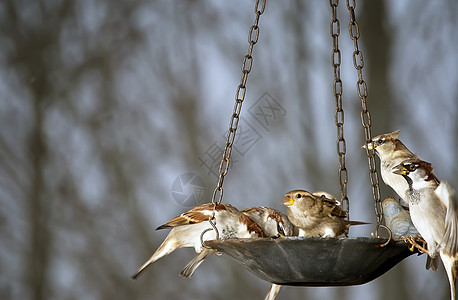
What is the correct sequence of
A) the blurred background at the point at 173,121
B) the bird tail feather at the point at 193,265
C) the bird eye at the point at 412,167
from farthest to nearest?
the blurred background at the point at 173,121 → the bird tail feather at the point at 193,265 → the bird eye at the point at 412,167

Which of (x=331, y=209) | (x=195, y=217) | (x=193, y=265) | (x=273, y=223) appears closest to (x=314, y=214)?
(x=331, y=209)

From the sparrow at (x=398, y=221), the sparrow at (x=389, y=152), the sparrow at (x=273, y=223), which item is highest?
the sparrow at (x=389, y=152)

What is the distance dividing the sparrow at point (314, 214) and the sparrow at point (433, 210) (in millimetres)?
260

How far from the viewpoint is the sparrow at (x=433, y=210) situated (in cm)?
176

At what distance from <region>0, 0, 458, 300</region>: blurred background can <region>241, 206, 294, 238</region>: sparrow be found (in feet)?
6.60

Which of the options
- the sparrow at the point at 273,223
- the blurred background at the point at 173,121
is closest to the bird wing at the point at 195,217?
the sparrow at the point at 273,223

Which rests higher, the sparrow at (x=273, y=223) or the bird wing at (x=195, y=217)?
the bird wing at (x=195, y=217)

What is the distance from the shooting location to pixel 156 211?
172 inches

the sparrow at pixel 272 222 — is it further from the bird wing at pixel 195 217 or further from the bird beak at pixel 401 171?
the bird beak at pixel 401 171

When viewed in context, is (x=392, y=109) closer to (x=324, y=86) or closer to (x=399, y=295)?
(x=324, y=86)

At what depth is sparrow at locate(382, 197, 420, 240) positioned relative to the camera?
81.6 inches

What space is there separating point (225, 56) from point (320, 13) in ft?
2.50

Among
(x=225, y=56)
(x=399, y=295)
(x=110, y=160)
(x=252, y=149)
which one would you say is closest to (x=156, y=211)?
(x=110, y=160)

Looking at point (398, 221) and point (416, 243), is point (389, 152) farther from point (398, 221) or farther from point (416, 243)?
point (416, 243)
